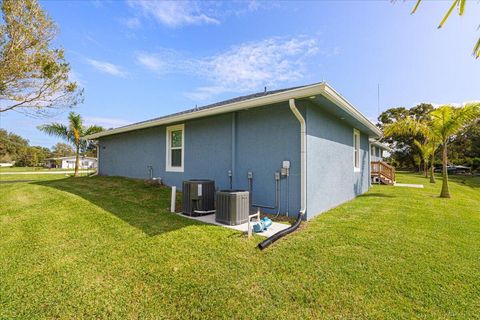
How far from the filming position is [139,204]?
20.5 feet

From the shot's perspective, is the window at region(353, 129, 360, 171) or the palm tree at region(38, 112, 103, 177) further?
the palm tree at region(38, 112, 103, 177)

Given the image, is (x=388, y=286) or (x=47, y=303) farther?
(x=388, y=286)

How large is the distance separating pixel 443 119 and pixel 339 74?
4.42 meters

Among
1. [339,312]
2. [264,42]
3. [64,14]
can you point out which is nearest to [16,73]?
[64,14]

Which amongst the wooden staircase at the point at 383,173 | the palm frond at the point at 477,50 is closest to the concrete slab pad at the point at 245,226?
the palm frond at the point at 477,50

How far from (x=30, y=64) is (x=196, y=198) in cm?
572

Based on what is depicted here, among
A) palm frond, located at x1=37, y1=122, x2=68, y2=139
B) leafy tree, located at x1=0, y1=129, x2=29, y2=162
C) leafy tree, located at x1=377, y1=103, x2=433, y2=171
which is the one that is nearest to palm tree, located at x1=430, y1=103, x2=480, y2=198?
palm frond, located at x1=37, y1=122, x2=68, y2=139

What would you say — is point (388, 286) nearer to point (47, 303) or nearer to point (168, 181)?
point (47, 303)

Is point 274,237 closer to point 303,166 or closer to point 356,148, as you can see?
point 303,166

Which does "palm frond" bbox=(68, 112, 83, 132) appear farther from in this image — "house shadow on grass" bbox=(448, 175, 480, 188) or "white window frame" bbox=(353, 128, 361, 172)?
"house shadow on grass" bbox=(448, 175, 480, 188)

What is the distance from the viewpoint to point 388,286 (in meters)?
2.65

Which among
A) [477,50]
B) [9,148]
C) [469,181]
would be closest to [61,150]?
[9,148]

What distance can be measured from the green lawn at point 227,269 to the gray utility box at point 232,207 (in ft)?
1.12

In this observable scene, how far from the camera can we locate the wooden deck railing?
1384 cm
